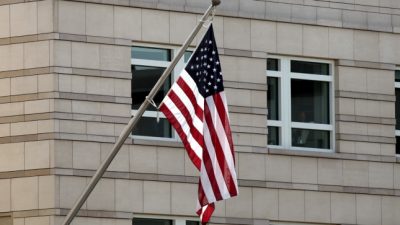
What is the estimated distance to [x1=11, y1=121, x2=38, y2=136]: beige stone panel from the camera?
1389 inches

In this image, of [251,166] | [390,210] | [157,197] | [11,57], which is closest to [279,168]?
[251,166]

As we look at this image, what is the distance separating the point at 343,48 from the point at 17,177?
7621mm

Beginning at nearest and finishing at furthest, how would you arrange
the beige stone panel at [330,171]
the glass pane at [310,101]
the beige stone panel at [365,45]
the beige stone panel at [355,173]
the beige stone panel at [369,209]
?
the beige stone panel at [330,171] < the glass pane at [310,101] < the beige stone panel at [355,173] < the beige stone panel at [369,209] < the beige stone panel at [365,45]

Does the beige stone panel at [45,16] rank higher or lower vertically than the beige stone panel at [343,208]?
higher

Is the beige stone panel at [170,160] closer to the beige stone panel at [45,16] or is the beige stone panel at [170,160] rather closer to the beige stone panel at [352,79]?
the beige stone panel at [45,16]

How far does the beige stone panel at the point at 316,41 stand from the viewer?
1505 inches

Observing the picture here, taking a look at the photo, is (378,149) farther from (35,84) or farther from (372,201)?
(35,84)

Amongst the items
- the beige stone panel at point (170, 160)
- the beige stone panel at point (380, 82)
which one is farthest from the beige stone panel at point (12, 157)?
the beige stone panel at point (380, 82)

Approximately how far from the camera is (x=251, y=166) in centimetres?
3725

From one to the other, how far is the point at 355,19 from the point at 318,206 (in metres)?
3.99

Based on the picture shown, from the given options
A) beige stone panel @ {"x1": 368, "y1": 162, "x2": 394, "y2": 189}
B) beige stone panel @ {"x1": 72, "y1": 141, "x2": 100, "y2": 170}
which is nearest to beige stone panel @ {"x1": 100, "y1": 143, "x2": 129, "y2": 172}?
beige stone panel @ {"x1": 72, "y1": 141, "x2": 100, "y2": 170}

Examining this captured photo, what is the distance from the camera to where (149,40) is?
36344 millimetres

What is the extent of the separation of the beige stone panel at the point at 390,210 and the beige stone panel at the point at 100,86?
21.7 ft

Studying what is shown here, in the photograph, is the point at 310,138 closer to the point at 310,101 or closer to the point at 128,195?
the point at 310,101
